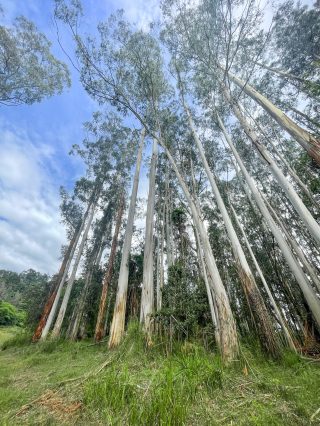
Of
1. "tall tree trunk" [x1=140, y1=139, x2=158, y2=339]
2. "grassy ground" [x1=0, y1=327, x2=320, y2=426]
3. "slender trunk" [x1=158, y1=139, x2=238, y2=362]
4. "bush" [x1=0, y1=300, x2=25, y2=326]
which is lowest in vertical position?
"grassy ground" [x1=0, y1=327, x2=320, y2=426]

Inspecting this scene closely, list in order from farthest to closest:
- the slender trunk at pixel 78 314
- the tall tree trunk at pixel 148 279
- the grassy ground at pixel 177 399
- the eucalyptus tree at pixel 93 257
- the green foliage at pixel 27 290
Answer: the green foliage at pixel 27 290
the eucalyptus tree at pixel 93 257
the slender trunk at pixel 78 314
the tall tree trunk at pixel 148 279
the grassy ground at pixel 177 399

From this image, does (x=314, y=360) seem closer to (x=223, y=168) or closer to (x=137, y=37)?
(x=223, y=168)

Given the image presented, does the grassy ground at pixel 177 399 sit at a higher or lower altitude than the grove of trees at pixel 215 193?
lower

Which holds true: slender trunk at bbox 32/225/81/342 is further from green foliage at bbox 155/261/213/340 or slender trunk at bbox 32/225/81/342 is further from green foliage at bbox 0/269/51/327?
green foliage at bbox 155/261/213/340

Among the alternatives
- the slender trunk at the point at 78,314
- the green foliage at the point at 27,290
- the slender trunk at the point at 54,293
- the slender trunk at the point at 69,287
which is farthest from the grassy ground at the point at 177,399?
the green foliage at the point at 27,290

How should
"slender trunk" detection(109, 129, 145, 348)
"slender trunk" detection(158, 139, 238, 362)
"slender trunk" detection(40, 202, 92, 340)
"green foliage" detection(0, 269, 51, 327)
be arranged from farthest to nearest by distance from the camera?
"green foliage" detection(0, 269, 51, 327) < "slender trunk" detection(40, 202, 92, 340) < "slender trunk" detection(109, 129, 145, 348) < "slender trunk" detection(158, 139, 238, 362)

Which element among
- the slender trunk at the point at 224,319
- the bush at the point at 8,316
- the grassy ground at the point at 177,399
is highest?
the bush at the point at 8,316

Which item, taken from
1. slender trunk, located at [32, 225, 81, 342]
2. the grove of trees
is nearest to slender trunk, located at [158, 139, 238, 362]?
the grove of trees

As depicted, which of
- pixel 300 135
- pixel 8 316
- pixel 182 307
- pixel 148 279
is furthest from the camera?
pixel 8 316

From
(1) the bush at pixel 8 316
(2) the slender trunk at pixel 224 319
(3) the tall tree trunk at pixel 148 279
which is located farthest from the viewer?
(1) the bush at pixel 8 316

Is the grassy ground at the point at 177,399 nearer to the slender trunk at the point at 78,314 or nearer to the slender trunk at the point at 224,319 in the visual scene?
the slender trunk at the point at 224,319

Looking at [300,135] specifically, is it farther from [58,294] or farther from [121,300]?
[58,294]

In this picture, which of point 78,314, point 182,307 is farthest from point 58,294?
point 182,307

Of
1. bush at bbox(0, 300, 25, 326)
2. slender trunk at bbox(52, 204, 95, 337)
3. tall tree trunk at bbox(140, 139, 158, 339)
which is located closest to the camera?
tall tree trunk at bbox(140, 139, 158, 339)
